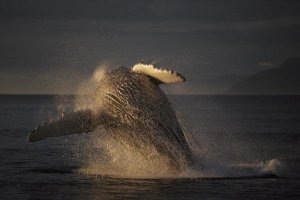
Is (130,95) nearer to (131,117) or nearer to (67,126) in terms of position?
(131,117)

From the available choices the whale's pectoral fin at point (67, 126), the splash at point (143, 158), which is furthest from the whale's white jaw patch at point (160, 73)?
the whale's pectoral fin at point (67, 126)

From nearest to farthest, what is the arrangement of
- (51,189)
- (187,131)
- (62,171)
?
(51,189) < (187,131) < (62,171)

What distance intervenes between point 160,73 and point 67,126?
3.03m

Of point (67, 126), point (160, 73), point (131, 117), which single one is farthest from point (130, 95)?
point (67, 126)

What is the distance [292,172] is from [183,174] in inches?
166

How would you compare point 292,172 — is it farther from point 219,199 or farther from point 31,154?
point 31,154

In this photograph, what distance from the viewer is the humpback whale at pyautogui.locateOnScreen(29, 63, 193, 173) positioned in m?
18.2

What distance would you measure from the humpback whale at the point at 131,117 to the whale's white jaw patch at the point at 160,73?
0.13 ft

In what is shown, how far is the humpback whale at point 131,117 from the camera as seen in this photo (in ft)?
59.7

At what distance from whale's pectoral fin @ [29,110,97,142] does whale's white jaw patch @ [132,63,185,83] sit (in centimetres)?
187

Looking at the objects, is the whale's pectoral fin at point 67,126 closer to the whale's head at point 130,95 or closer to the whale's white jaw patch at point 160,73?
the whale's head at point 130,95

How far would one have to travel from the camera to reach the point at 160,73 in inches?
688

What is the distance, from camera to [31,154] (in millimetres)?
27250

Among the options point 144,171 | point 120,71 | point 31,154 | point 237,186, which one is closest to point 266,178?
point 237,186
